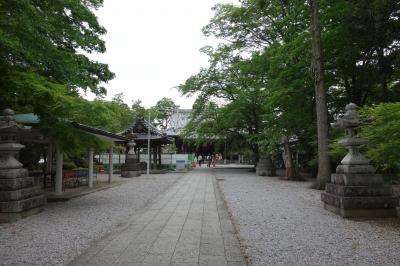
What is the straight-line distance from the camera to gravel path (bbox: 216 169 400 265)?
5.32 m

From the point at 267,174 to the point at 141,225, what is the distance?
65.5 ft

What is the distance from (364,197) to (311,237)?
2946 mm

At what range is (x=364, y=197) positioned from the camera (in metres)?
8.88

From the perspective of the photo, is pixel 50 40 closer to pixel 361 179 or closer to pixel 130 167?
pixel 361 179

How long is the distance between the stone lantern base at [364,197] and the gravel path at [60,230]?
5428mm

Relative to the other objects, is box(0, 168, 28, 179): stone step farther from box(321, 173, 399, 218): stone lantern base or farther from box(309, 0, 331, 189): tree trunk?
box(309, 0, 331, 189): tree trunk

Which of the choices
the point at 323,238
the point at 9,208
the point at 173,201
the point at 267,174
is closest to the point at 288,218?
the point at 323,238

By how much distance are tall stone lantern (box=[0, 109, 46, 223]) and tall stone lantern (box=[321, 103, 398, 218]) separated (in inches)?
306

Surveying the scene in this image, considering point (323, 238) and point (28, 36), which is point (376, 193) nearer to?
point (323, 238)

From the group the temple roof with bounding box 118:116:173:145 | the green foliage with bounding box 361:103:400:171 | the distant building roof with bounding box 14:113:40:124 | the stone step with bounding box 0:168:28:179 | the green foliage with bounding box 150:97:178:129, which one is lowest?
the stone step with bounding box 0:168:28:179

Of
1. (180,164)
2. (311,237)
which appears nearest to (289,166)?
(180,164)

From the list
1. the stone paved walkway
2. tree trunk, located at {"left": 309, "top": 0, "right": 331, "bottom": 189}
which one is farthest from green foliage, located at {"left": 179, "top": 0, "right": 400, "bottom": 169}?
the stone paved walkway

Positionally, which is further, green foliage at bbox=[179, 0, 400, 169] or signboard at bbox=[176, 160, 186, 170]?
signboard at bbox=[176, 160, 186, 170]

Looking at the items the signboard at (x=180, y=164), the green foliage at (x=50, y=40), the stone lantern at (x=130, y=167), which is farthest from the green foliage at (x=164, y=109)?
the green foliage at (x=50, y=40)
